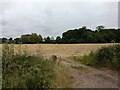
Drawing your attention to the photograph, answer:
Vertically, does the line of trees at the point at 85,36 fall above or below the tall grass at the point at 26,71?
above

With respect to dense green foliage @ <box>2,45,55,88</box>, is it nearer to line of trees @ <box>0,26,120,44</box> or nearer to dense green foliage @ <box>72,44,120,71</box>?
dense green foliage @ <box>72,44,120,71</box>

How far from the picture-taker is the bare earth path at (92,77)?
874 cm

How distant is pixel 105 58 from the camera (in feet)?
39.2

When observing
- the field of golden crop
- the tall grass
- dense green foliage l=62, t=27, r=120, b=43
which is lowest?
the tall grass

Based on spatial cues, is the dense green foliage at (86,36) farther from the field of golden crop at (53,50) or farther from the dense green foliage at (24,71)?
the dense green foliage at (24,71)

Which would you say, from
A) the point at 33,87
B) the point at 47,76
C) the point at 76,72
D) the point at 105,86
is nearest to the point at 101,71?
the point at 76,72

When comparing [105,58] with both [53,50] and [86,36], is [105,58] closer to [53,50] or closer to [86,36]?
[53,50]

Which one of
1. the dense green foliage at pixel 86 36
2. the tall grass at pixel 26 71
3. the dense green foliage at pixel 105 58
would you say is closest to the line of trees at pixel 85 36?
the dense green foliage at pixel 86 36

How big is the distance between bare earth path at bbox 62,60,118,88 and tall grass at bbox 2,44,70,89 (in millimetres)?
487

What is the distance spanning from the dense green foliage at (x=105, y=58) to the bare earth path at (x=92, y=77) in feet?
1.77

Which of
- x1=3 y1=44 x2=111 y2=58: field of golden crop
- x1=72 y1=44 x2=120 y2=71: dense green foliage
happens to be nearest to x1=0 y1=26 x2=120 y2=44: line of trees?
x1=3 y1=44 x2=111 y2=58: field of golden crop

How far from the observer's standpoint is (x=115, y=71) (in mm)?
11055

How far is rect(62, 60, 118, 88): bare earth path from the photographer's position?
8742mm

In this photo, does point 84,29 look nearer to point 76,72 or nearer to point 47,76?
point 76,72
